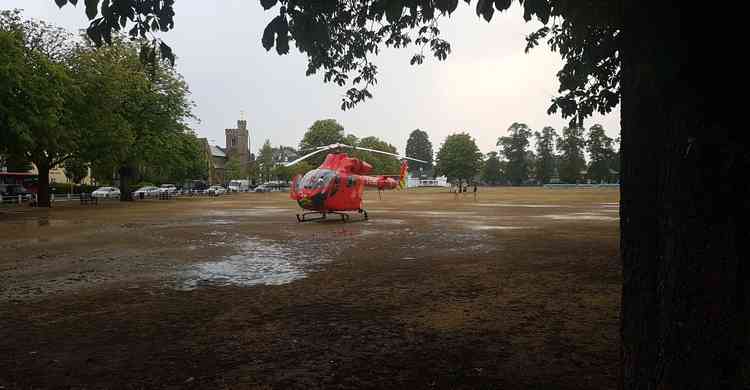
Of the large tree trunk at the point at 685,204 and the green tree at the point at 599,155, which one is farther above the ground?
the green tree at the point at 599,155

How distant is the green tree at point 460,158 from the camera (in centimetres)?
8219

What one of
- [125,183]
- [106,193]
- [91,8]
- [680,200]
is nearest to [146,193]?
[106,193]

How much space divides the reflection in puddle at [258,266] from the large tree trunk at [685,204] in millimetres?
6062

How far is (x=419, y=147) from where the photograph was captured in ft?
488

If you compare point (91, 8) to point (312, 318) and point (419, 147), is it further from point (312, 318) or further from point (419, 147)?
point (419, 147)

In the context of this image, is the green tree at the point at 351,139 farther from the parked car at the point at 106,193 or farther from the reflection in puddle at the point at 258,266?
the reflection in puddle at the point at 258,266

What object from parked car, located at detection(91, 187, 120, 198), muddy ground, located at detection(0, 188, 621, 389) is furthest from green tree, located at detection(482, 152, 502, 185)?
muddy ground, located at detection(0, 188, 621, 389)

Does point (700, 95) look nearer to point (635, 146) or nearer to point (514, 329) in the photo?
point (635, 146)

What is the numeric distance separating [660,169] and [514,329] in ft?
10.7

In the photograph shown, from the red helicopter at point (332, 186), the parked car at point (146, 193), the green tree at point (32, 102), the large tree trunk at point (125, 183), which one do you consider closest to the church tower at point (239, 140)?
the parked car at point (146, 193)

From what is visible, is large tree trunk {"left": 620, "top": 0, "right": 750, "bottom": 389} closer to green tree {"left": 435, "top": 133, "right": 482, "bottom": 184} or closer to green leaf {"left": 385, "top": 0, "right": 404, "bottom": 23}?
green leaf {"left": 385, "top": 0, "right": 404, "bottom": 23}

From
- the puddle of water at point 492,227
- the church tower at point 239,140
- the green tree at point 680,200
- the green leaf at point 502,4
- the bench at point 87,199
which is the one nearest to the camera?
the green tree at point 680,200

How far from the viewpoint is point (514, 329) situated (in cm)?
488

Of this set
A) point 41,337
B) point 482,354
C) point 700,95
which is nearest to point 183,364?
point 41,337
